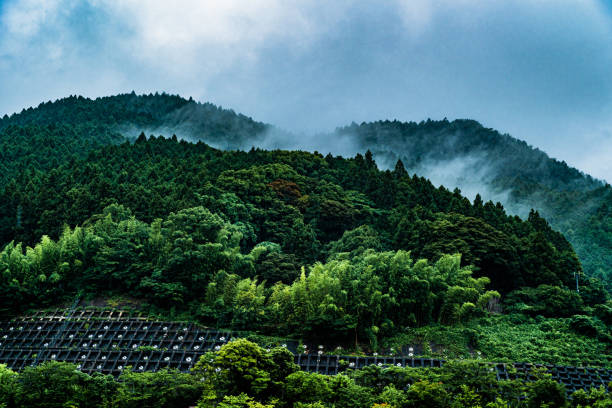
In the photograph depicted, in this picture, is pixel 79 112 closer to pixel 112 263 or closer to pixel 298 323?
pixel 112 263

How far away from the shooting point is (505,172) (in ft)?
186

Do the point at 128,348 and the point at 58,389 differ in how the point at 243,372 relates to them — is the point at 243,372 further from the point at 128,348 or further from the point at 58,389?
the point at 128,348

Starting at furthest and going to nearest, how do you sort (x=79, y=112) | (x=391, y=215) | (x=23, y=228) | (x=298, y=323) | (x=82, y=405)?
(x=79, y=112)
(x=391, y=215)
(x=23, y=228)
(x=298, y=323)
(x=82, y=405)

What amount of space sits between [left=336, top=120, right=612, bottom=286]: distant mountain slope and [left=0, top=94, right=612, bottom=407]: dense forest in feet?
30.3

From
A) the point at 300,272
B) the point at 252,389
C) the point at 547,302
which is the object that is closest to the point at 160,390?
the point at 252,389

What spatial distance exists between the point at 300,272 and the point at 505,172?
3959 cm

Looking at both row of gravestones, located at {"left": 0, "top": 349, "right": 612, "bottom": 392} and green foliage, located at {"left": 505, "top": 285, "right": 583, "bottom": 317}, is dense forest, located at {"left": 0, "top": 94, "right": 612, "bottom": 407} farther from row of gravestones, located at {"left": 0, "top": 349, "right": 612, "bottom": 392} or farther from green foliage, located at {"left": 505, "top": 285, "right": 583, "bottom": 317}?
row of gravestones, located at {"left": 0, "top": 349, "right": 612, "bottom": 392}

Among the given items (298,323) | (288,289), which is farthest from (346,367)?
(288,289)

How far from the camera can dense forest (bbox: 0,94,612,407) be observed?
11664mm

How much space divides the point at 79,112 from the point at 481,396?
57585mm

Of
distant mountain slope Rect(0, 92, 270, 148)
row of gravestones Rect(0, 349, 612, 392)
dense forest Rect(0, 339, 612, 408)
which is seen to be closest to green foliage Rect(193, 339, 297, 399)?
dense forest Rect(0, 339, 612, 408)

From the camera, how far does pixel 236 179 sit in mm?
32312

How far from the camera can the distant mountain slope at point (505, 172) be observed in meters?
38.0

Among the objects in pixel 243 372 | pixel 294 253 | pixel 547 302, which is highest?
pixel 294 253
